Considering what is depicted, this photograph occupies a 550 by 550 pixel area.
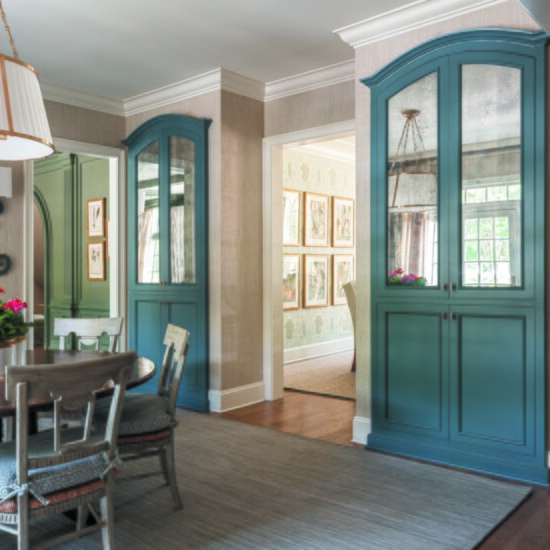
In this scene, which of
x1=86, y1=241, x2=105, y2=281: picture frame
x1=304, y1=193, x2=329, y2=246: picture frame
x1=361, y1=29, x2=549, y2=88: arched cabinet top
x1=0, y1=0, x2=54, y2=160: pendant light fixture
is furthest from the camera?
x1=304, y1=193, x2=329, y2=246: picture frame

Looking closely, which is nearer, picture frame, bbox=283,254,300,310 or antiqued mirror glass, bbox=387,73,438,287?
antiqued mirror glass, bbox=387,73,438,287

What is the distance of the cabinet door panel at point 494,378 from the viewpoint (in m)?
3.15

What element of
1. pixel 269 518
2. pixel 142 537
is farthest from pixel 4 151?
pixel 269 518

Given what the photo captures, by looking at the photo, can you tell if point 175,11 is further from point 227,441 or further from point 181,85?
point 227,441

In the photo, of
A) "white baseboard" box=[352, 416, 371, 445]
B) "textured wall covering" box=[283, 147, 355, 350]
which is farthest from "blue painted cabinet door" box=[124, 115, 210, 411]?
"textured wall covering" box=[283, 147, 355, 350]

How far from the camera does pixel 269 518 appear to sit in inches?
106

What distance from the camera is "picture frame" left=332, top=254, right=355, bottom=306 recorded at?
25.3 ft

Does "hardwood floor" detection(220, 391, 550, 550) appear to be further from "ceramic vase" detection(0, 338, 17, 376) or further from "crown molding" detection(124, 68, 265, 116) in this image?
"crown molding" detection(124, 68, 265, 116)

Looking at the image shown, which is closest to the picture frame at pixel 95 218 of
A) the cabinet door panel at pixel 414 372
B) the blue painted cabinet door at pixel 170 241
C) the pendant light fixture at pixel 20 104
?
the blue painted cabinet door at pixel 170 241

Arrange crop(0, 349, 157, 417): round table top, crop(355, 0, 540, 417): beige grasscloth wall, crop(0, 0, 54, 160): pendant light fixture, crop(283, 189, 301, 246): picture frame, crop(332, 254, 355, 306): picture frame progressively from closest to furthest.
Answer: crop(0, 349, 157, 417): round table top < crop(0, 0, 54, 160): pendant light fixture < crop(355, 0, 540, 417): beige grasscloth wall < crop(283, 189, 301, 246): picture frame < crop(332, 254, 355, 306): picture frame

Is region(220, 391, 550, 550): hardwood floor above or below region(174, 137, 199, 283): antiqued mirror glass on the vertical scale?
below

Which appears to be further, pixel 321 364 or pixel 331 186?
pixel 331 186

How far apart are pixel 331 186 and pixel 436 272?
4317mm

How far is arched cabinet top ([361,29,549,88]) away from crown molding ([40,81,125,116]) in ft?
9.07
